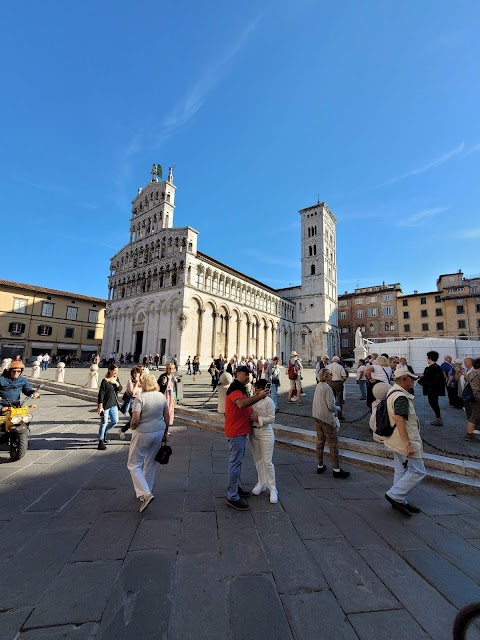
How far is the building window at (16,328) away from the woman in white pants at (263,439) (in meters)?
40.1

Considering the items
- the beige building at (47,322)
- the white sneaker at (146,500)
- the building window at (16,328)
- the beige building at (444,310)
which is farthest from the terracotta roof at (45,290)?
the beige building at (444,310)

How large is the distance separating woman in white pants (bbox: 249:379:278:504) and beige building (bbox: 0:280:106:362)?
1547 inches

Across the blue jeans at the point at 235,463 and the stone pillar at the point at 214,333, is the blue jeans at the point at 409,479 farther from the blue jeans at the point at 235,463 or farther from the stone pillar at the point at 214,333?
the stone pillar at the point at 214,333

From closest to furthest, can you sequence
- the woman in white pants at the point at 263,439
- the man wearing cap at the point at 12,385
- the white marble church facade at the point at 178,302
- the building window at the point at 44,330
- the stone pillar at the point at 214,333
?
1. the woman in white pants at the point at 263,439
2. the man wearing cap at the point at 12,385
3. the white marble church facade at the point at 178,302
4. the stone pillar at the point at 214,333
5. the building window at the point at 44,330

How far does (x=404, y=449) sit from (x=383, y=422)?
1.15 ft

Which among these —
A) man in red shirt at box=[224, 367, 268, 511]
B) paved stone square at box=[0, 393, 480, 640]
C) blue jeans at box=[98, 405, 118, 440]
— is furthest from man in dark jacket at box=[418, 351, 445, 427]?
blue jeans at box=[98, 405, 118, 440]

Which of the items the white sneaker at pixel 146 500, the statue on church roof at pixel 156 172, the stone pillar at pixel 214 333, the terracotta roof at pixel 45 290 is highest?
the statue on church roof at pixel 156 172

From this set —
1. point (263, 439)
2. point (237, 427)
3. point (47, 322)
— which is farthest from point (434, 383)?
point (47, 322)

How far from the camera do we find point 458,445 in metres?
5.32

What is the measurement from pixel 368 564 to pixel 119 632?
6.65 ft

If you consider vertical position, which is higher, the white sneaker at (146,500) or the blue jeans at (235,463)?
the blue jeans at (235,463)

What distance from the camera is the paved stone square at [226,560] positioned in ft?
6.09

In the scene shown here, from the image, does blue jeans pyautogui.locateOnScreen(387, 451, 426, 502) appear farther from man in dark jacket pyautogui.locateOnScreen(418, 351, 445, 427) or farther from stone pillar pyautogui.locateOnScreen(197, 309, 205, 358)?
stone pillar pyautogui.locateOnScreen(197, 309, 205, 358)

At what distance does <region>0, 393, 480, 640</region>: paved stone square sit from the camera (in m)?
1.86
